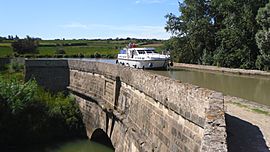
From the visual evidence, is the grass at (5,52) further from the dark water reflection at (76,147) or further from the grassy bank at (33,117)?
the dark water reflection at (76,147)

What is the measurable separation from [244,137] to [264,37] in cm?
2028

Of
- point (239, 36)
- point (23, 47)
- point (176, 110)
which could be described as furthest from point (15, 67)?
point (23, 47)

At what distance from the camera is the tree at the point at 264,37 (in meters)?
26.2

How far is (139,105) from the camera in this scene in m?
12.2

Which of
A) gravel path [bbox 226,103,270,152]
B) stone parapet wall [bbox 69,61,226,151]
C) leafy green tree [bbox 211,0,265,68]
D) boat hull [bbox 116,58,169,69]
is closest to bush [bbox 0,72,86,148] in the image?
boat hull [bbox 116,58,169,69]

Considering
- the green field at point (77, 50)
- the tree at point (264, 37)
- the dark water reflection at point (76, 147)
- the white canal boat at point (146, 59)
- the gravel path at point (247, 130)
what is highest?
the tree at point (264, 37)

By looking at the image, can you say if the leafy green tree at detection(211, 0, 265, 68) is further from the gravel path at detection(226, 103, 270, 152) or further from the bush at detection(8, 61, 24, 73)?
the gravel path at detection(226, 103, 270, 152)

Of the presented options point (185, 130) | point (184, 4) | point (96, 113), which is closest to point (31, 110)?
point (96, 113)

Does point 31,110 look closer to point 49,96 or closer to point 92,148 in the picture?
point 49,96

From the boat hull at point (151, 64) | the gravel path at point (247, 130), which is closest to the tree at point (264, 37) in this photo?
the boat hull at point (151, 64)

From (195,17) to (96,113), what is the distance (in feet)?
68.8

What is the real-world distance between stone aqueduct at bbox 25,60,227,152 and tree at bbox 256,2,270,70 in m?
13.3

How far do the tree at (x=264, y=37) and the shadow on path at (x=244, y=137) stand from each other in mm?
18598

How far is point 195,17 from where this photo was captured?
36719mm
